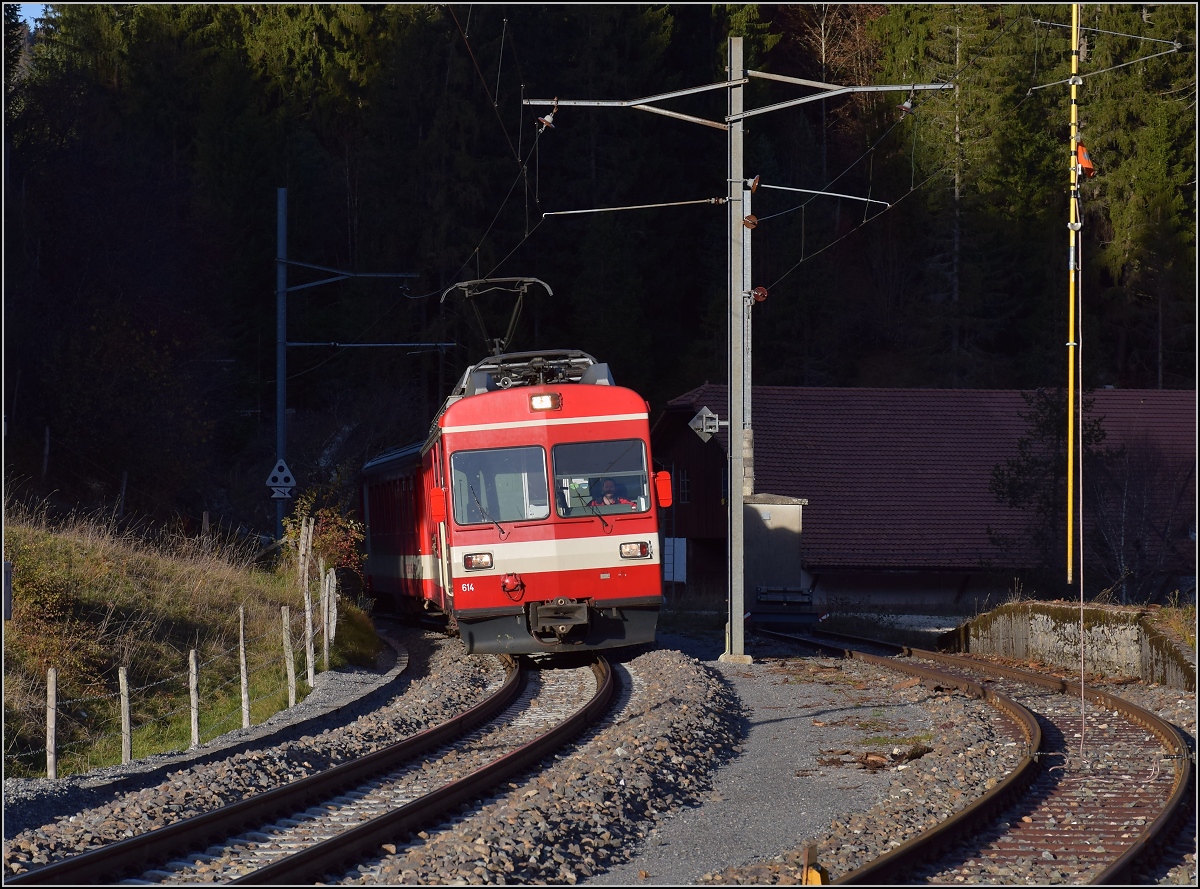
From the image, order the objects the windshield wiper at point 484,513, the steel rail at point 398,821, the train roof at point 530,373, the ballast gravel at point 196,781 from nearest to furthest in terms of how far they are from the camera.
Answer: the steel rail at point 398,821, the ballast gravel at point 196,781, the windshield wiper at point 484,513, the train roof at point 530,373

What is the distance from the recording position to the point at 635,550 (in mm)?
16766

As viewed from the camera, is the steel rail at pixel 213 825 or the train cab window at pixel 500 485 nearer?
the steel rail at pixel 213 825

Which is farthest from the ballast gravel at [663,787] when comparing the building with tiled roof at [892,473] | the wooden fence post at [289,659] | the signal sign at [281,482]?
the building with tiled roof at [892,473]

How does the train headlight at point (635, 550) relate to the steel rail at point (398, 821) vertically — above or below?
above

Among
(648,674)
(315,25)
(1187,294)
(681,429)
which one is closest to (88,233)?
(681,429)

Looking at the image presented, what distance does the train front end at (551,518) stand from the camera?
16.6 meters

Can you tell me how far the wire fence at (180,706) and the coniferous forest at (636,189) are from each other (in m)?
25.7

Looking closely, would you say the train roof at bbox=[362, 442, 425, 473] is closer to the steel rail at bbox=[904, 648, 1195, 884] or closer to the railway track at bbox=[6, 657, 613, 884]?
the steel rail at bbox=[904, 648, 1195, 884]

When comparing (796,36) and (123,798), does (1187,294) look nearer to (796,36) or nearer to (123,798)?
(796,36)

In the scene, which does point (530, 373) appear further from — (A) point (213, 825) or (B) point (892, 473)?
(B) point (892, 473)

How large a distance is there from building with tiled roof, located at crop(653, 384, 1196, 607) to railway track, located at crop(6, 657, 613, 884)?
25390mm

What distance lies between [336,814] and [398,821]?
876 mm

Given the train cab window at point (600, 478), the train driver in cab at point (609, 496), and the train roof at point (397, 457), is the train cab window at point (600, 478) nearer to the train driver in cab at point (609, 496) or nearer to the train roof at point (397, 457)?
the train driver in cab at point (609, 496)

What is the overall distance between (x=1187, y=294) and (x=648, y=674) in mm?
42013
